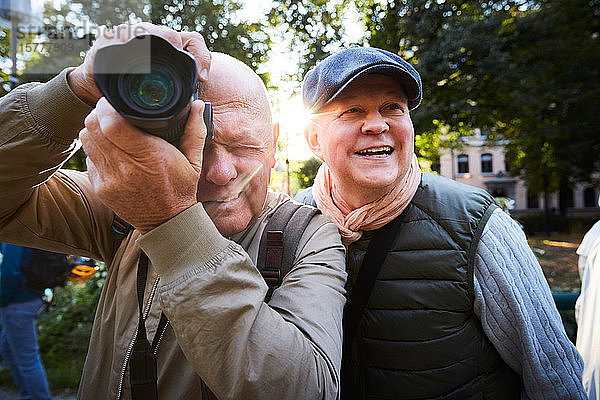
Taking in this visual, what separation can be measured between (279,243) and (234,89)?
51 centimetres

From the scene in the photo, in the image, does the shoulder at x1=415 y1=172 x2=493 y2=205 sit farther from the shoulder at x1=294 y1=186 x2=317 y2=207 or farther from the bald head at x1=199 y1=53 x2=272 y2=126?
the bald head at x1=199 y1=53 x2=272 y2=126

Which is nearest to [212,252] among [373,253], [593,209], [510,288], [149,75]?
[149,75]

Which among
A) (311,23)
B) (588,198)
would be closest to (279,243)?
(311,23)

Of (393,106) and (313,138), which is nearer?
(393,106)

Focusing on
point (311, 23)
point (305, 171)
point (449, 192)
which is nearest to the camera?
point (449, 192)

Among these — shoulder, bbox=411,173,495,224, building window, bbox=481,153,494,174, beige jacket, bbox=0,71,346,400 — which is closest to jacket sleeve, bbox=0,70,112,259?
beige jacket, bbox=0,71,346,400

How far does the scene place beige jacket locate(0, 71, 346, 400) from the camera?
0.98 metres

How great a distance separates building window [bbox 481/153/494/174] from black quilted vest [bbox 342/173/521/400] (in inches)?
1659

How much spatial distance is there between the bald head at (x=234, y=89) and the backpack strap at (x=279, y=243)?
1.10 feet

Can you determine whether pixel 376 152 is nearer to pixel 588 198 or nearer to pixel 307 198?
pixel 307 198

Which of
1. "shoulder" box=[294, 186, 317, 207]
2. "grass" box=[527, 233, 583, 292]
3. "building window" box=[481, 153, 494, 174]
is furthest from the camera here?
"building window" box=[481, 153, 494, 174]

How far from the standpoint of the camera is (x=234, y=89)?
4.57 ft

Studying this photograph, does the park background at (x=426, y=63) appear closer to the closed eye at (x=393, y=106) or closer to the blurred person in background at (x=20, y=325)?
the closed eye at (x=393, y=106)

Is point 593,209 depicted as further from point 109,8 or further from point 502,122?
point 109,8
